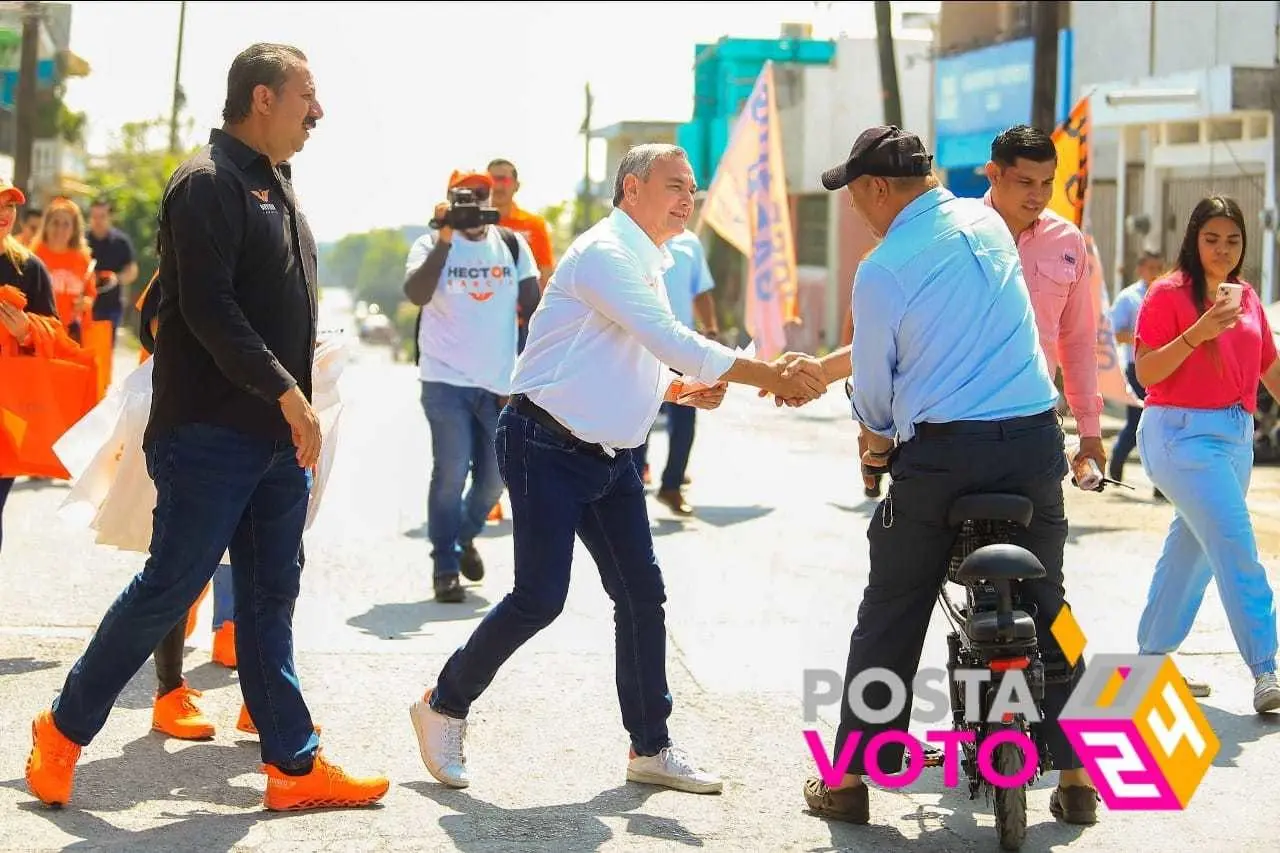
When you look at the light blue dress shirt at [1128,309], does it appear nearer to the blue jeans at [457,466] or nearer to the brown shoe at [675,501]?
the brown shoe at [675,501]

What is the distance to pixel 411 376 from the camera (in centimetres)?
3478

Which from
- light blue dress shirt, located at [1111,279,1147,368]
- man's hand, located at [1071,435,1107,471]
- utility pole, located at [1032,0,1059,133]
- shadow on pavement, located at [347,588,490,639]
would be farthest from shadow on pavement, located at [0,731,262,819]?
utility pole, located at [1032,0,1059,133]

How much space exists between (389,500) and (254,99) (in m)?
8.14

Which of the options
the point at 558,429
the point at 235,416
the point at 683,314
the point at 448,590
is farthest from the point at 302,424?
the point at 683,314

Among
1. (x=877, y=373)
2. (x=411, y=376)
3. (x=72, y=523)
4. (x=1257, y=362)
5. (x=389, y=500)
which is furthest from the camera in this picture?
(x=411, y=376)

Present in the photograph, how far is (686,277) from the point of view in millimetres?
12500

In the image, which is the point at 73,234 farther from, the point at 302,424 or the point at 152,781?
the point at 302,424

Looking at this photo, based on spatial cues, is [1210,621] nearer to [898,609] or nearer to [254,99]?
[898,609]

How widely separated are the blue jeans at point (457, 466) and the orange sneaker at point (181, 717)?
2767 mm

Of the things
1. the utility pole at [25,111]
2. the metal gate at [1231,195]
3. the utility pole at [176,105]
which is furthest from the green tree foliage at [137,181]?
the metal gate at [1231,195]

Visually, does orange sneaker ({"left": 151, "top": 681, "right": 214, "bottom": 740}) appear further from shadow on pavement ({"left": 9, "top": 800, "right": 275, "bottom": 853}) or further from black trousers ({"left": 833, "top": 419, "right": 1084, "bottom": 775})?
black trousers ({"left": 833, "top": 419, "right": 1084, "bottom": 775})

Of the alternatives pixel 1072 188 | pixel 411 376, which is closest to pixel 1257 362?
pixel 1072 188

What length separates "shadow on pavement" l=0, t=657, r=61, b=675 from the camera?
7340 millimetres

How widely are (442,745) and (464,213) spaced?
4.20 m
